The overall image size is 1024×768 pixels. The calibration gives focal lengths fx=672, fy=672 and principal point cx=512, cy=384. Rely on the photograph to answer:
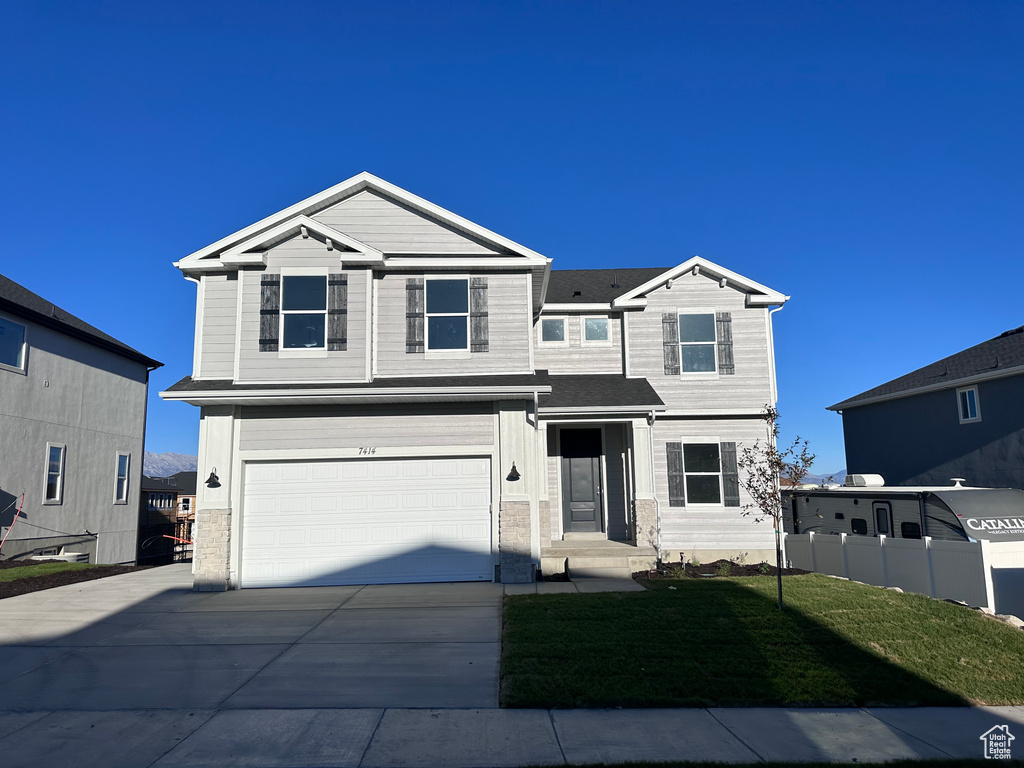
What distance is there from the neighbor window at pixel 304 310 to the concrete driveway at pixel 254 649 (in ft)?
14.8

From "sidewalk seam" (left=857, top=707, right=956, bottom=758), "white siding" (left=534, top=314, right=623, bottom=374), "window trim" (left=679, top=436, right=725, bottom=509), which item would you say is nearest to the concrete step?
"window trim" (left=679, top=436, right=725, bottom=509)

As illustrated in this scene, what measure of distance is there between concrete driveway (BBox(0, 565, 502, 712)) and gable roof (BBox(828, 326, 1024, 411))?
1549cm

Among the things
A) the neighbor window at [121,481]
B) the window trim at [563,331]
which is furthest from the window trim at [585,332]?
the neighbor window at [121,481]

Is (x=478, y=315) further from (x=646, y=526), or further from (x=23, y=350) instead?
(x=23, y=350)

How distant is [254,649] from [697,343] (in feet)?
39.0

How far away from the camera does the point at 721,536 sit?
50.8ft

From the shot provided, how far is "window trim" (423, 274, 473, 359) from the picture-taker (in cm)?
1254

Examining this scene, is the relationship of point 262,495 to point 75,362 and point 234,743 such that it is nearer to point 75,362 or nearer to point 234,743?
point 234,743

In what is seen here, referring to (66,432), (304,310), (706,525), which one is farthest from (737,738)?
(66,432)

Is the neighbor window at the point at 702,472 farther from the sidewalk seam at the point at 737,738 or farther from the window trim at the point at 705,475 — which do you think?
the sidewalk seam at the point at 737,738

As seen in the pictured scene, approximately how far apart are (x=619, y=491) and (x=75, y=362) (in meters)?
16.3

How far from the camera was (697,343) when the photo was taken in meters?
16.2

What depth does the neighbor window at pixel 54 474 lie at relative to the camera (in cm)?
1853

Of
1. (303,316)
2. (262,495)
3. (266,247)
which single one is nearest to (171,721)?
(262,495)
